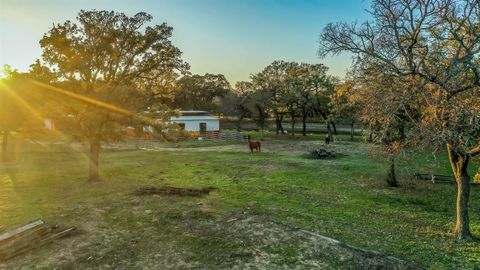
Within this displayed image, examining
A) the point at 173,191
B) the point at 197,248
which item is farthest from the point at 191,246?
the point at 173,191

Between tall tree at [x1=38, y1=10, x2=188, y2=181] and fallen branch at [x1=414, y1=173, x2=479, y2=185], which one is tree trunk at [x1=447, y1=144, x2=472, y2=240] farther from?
tall tree at [x1=38, y1=10, x2=188, y2=181]

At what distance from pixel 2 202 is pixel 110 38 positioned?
9.77m

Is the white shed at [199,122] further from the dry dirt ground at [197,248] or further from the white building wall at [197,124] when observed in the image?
the dry dirt ground at [197,248]

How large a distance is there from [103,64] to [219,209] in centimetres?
1161

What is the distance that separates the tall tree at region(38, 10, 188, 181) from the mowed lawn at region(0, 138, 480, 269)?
3.26 meters

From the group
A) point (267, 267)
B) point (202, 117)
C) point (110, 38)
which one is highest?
point (110, 38)

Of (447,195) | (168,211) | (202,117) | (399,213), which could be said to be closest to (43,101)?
(168,211)

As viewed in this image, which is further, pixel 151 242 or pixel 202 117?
pixel 202 117

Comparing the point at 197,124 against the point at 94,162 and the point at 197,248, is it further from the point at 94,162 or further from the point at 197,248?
the point at 197,248

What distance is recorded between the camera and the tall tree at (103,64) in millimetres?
17938

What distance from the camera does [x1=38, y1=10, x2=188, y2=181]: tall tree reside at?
17.9 m

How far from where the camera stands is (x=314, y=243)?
9.66 metres

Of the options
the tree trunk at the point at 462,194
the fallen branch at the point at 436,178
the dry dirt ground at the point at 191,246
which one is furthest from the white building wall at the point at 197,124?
the tree trunk at the point at 462,194

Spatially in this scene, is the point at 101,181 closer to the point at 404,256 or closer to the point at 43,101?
the point at 43,101
